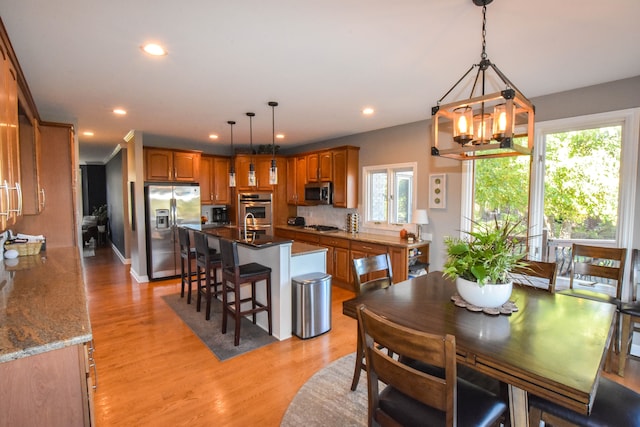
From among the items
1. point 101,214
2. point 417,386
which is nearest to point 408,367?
point 417,386

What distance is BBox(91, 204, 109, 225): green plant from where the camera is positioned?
958 centimetres

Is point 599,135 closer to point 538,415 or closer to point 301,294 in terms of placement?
point 538,415

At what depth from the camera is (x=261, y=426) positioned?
2104 millimetres

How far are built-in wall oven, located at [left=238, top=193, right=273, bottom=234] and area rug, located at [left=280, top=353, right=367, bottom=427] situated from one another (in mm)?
4001

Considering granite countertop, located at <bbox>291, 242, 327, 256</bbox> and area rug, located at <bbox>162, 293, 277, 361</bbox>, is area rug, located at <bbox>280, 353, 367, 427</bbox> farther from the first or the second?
granite countertop, located at <bbox>291, 242, 327, 256</bbox>

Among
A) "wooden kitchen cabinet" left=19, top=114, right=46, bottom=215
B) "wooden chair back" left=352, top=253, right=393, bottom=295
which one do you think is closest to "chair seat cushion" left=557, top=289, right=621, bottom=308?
"wooden chair back" left=352, top=253, right=393, bottom=295

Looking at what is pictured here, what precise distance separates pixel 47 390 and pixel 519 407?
6.63ft

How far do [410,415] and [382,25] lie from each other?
84.1 inches

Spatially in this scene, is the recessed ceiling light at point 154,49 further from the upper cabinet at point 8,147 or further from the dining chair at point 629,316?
the dining chair at point 629,316

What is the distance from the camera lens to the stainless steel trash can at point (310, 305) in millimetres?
3305

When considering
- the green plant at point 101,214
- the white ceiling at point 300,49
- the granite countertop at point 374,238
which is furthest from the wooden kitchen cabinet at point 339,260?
the green plant at point 101,214

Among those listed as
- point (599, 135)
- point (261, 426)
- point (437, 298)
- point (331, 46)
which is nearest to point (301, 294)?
point (261, 426)

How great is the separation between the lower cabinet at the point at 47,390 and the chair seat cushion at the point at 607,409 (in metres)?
2.00

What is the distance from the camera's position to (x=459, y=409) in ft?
4.63
